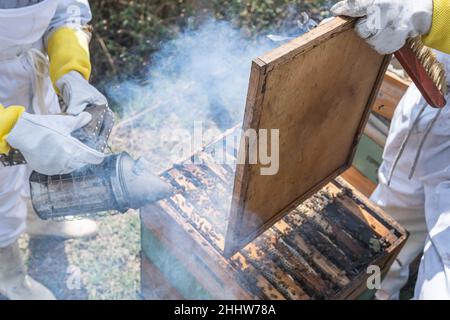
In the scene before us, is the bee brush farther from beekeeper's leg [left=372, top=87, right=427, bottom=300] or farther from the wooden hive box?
beekeeper's leg [left=372, top=87, right=427, bottom=300]

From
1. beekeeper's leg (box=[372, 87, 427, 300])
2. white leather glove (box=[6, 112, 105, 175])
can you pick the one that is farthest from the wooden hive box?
white leather glove (box=[6, 112, 105, 175])

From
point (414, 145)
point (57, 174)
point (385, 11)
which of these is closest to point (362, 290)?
point (414, 145)

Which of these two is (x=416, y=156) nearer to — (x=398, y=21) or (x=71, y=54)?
(x=398, y=21)

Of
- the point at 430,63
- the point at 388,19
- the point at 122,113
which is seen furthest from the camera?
the point at 122,113

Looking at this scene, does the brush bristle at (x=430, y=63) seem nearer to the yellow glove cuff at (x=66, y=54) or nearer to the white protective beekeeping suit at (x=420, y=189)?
the white protective beekeeping suit at (x=420, y=189)

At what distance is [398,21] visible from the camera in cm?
202

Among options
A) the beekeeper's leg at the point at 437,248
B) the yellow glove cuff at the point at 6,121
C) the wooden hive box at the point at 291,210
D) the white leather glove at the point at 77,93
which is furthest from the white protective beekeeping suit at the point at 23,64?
the beekeeper's leg at the point at 437,248

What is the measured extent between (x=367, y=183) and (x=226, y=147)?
1558 millimetres

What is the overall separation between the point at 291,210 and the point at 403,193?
3.21 ft

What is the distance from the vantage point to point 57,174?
7.52 feet

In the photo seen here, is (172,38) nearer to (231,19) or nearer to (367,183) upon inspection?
(231,19)

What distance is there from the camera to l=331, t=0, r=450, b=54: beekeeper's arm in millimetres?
1938

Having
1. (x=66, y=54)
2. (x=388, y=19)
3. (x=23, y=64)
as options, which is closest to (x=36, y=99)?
(x=23, y=64)

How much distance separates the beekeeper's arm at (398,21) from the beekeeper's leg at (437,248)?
35.7 inches
